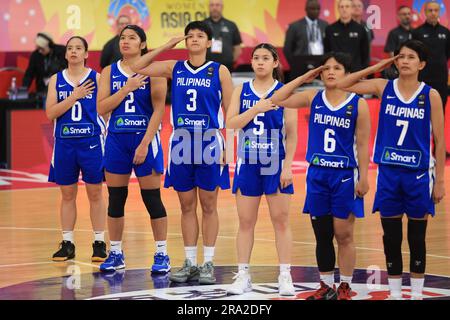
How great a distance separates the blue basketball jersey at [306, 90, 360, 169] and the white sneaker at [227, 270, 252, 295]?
102 centimetres

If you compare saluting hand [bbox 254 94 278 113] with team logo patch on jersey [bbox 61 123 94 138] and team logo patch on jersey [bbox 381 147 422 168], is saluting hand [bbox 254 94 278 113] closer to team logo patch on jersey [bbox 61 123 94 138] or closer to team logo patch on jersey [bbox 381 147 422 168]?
team logo patch on jersey [bbox 381 147 422 168]

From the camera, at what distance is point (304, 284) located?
8.52m

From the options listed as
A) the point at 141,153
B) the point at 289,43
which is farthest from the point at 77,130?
the point at 289,43

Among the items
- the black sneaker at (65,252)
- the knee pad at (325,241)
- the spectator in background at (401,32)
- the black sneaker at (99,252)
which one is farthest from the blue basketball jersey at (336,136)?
the spectator in background at (401,32)

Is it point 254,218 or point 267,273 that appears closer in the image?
point 254,218

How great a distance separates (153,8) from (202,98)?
422 inches

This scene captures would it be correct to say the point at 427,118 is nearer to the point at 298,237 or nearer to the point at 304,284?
the point at 304,284

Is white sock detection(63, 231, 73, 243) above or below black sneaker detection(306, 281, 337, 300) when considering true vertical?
above

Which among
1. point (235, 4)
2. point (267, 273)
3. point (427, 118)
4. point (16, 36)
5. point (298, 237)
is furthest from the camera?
point (235, 4)

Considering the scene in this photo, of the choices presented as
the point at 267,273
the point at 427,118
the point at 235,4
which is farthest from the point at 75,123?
the point at 235,4

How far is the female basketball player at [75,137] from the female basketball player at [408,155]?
287cm

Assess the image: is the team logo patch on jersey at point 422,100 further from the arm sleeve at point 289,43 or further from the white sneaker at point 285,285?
the arm sleeve at point 289,43

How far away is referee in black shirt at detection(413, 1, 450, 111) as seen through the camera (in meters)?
15.8

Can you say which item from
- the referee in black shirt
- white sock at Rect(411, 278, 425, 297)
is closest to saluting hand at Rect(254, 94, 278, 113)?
white sock at Rect(411, 278, 425, 297)
